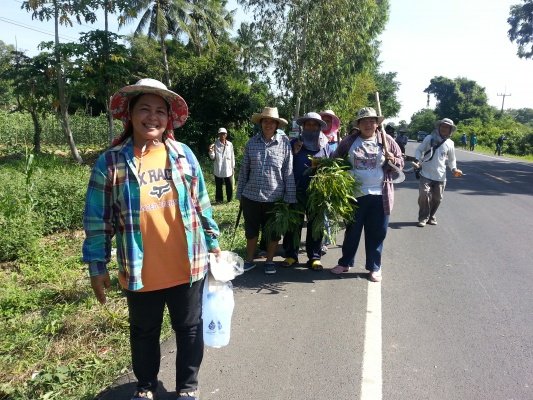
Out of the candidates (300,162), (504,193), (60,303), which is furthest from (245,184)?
(504,193)

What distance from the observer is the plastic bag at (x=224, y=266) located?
2.58 metres

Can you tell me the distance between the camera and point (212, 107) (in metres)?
15.4

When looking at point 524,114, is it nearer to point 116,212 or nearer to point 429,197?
point 429,197

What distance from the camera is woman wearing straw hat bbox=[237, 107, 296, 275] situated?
14.8ft

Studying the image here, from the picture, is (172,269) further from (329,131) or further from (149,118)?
(329,131)

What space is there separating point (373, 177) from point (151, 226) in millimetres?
2988

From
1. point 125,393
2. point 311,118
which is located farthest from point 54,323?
point 311,118

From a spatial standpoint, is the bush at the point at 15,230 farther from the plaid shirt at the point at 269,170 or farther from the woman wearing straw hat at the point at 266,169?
the plaid shirt at the point at 269,170

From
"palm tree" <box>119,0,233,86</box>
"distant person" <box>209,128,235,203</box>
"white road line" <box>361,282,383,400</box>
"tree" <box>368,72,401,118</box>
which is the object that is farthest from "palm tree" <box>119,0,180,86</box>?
"tree" <box>368,72,401,118</box>

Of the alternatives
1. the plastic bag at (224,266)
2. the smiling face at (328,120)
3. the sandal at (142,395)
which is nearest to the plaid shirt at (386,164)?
the smiling face at (328,120)

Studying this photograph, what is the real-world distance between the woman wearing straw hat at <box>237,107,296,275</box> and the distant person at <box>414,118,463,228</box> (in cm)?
363

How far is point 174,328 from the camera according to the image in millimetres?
2479

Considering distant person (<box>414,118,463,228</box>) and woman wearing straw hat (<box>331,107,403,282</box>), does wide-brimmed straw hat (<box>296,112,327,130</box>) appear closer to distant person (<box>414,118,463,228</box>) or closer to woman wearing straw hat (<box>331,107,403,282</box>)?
woman wearing straw hat (<box>331,107,403,282</box>)

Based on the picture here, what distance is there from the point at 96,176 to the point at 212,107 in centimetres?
1371
